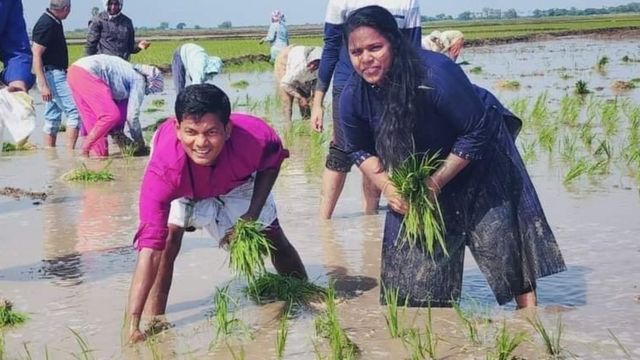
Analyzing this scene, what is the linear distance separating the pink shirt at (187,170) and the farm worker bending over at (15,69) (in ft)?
2.88

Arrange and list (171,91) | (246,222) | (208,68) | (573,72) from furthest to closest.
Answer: (573,72)
(171,91)
(208,68)
(246,222)

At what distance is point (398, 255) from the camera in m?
4.30

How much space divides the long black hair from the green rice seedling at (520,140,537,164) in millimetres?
4136

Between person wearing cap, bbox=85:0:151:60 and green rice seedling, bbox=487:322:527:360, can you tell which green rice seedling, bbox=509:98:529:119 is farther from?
green rice seedling, bbox=487:322:527:360

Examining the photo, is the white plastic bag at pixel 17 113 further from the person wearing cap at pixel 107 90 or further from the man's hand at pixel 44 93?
the person wearing cap at pixel 107 90

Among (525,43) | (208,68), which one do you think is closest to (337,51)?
(208,68)

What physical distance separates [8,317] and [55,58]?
5.48 meters

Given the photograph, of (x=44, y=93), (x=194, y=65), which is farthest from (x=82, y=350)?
(x=194, y=65)

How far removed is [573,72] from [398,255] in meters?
16.7

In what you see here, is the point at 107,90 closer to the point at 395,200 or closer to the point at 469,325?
the point at 395,200

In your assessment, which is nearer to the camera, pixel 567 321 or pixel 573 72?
pixel 567 321

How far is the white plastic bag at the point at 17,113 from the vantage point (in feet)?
15.4

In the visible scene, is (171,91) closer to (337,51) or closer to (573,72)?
(573,72)

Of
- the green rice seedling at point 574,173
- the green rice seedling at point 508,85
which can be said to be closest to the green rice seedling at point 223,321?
the green rice seedling at point 574,173
